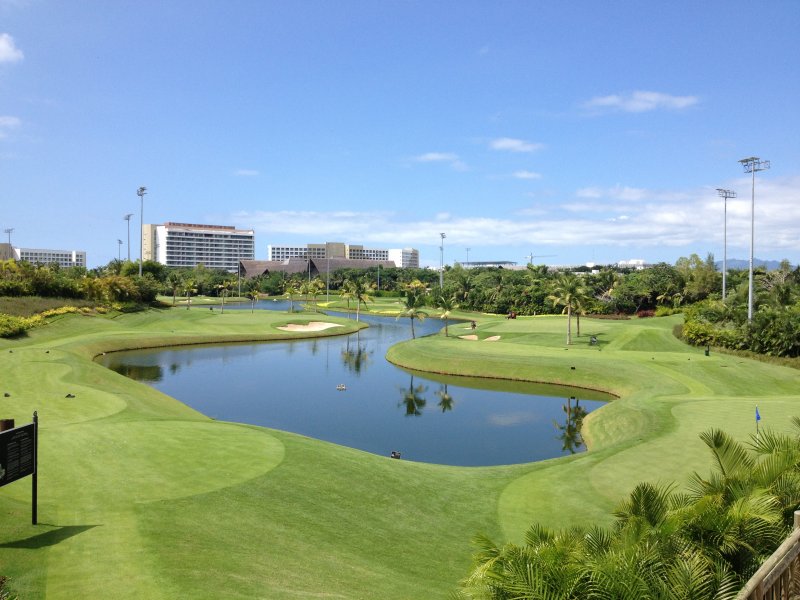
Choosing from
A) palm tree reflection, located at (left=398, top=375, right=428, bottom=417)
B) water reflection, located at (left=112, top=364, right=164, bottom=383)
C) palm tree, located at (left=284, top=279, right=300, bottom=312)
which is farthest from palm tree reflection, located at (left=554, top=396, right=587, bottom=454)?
palm tree, located at (left=284, top=279, right=300, bottom=312)

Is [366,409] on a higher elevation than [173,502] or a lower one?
lower

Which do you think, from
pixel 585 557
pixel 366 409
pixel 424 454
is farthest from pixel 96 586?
pixel 366 409

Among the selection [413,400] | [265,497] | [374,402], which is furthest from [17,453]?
[413,400]

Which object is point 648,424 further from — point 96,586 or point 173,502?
point 96,586

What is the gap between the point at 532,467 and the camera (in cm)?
2419

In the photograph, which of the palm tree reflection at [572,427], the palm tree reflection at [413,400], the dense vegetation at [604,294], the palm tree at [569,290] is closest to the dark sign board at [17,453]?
the palm tree reflection at [572,427]

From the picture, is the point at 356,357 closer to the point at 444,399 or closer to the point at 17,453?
the point at 444,399

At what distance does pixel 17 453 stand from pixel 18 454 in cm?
4

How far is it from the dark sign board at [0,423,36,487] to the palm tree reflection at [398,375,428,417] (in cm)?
2704

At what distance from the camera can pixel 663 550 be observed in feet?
27.6

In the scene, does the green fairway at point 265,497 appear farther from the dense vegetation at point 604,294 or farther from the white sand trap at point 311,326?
the white sand trap at point 311,326

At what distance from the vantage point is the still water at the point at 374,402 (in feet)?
103

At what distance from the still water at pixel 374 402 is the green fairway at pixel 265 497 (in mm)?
4058

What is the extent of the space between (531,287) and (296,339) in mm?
46602
